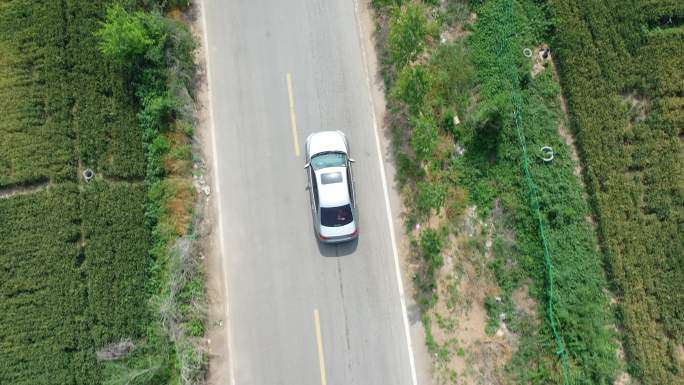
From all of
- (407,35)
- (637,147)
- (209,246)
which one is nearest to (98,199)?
(209,246)

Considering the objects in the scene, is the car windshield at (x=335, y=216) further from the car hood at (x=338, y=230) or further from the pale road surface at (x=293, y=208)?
the pale road surface at (x=293, y=208)

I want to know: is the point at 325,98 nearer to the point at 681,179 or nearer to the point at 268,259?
the point at 268,259

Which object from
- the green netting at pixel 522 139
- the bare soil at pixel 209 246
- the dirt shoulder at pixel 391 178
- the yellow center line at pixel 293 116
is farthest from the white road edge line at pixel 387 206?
the bare soil at pixel 209 246

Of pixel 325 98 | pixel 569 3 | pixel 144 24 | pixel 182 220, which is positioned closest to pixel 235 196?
pixel 182 220

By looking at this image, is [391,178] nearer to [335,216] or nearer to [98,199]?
[335,216]

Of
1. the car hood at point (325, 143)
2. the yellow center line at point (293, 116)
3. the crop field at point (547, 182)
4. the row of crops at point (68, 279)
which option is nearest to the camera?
the row of crops at point (68, 279)

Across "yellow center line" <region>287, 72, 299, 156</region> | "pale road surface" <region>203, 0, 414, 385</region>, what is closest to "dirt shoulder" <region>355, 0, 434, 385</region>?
"pale road surface" <region>203, 0, 414, 385</region>
